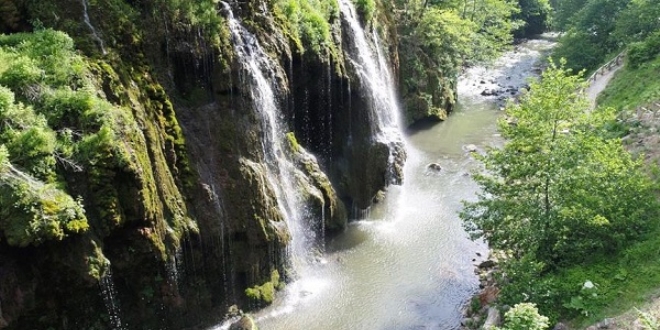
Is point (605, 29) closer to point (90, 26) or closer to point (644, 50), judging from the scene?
point (644, 50)

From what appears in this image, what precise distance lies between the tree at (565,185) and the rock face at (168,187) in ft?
28.1

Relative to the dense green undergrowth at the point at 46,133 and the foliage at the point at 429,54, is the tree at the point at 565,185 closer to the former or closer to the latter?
the dense green undergrowth at the point at 46,133

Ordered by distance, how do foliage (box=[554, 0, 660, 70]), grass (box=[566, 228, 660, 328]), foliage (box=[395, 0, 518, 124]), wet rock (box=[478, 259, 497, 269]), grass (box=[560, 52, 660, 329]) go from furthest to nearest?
foliage (box=[554, 0, 660, 70]) → foliage (box=[395, 0, 518, 124]) → wet rock (box=[478, 259, 497, 269]) → grass (box=[566, 228, 660, 328]) → grass (box=[560, 52, 660, 329])

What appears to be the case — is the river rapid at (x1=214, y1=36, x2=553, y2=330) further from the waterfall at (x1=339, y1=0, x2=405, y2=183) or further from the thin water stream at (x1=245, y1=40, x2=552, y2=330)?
the waterfall at (x1=339, y1=0, x2=405, y2=183)

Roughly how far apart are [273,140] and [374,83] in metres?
9.53

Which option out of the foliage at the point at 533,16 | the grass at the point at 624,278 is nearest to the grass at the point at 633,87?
the grass at the point at 624,278

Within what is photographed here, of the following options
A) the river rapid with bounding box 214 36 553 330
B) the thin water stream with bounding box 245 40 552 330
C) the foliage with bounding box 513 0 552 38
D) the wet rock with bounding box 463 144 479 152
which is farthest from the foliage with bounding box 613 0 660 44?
the foliage with bounding box 513 0 552 38

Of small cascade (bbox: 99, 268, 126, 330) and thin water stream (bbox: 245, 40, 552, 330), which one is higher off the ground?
small cascade (bbox: 99, 268, 126, 330)

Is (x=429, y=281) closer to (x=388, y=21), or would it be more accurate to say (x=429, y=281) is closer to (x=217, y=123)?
(x=217, y=123)

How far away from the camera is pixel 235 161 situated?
708 inches

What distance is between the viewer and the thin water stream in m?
18.6

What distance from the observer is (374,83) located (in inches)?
1083

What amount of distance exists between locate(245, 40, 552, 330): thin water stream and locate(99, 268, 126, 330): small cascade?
5.05 meters

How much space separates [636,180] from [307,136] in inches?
515
